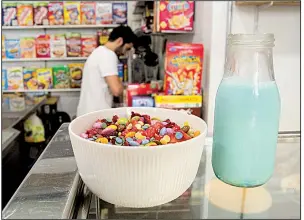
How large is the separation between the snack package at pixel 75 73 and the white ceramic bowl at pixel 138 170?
3.43 meters

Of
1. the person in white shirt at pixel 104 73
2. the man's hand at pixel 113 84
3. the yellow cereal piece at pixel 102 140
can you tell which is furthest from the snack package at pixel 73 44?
the yellow cereal piece at pixel 102 140

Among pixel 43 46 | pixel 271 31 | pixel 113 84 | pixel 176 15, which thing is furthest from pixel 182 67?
pixel 43 46

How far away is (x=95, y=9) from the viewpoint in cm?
390

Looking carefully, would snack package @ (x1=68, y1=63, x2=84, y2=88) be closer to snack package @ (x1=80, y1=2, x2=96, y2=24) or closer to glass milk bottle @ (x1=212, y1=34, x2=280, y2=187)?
snack package @ (x1=80, y1=2, x2=96, y2=24)

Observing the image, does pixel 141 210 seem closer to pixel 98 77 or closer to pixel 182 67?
pixel 182 67

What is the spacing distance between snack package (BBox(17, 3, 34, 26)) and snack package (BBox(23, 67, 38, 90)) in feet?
1.71

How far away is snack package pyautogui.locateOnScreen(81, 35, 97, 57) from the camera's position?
3.97 meters

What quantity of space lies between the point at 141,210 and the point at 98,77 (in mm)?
2030

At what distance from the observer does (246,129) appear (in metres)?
0.65

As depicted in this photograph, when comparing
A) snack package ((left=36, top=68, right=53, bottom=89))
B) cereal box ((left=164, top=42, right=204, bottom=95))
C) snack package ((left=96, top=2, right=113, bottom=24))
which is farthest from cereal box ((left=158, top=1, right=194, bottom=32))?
snack package ((left=36, top=68, right=53, bottom=89))

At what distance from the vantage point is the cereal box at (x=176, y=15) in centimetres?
187

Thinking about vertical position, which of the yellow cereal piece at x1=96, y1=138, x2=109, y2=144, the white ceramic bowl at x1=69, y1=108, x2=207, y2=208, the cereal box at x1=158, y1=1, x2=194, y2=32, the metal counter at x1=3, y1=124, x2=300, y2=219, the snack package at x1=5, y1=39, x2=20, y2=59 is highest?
the cereal box at x1=158, y1=1, x2=194, y2=32

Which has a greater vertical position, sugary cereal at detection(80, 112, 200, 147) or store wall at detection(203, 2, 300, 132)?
store wall at detection(203, 2, 300, 132)

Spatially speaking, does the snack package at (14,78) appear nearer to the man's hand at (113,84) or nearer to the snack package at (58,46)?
the snack package at (58,46)
